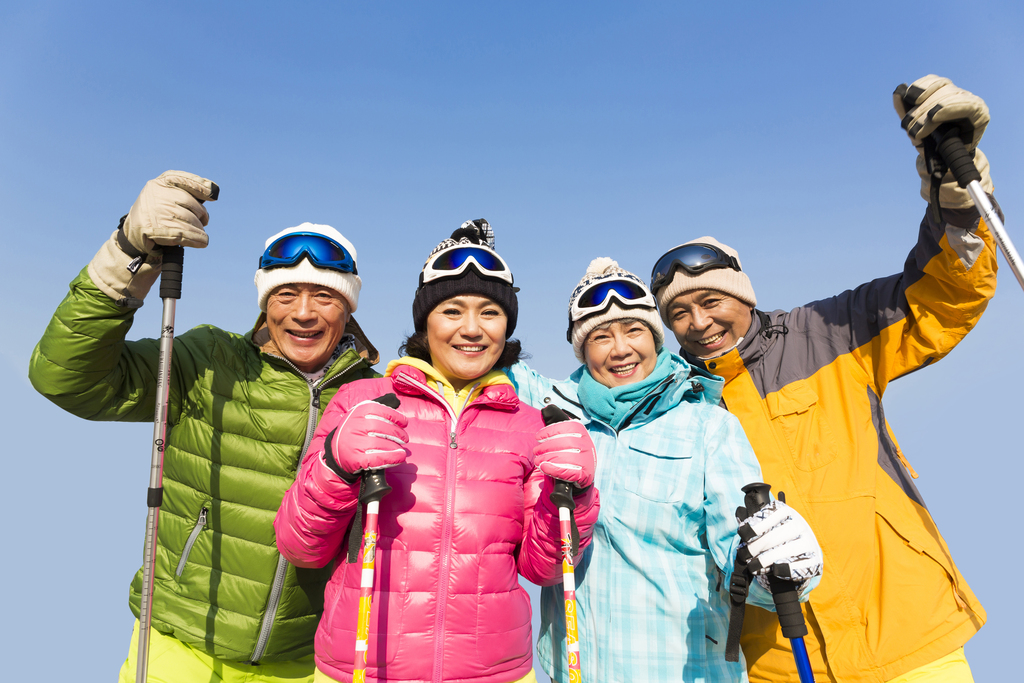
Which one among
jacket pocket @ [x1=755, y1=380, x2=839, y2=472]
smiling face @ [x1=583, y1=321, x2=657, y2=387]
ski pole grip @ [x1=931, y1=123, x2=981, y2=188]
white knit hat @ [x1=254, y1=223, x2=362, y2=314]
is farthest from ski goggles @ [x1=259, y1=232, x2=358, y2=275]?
ski pole grip @ [x1=931, y1=123, x2=981, y2=188]

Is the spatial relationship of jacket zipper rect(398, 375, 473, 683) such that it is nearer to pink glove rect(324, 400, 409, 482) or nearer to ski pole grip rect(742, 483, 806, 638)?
pink glove rect(324, 400, 409, 482)

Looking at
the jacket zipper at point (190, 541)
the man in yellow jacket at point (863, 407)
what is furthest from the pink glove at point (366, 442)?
the man in yellow jacket at point (863, 407)

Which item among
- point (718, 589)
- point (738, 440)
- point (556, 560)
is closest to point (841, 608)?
point (718, 589)

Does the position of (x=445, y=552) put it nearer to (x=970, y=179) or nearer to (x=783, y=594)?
(x=783, y=594)

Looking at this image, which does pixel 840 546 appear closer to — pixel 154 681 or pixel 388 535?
pixel 388 535

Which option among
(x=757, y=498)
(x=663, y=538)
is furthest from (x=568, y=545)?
(x=757, y=498)

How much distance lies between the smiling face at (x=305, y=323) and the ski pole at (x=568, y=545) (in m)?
1.88

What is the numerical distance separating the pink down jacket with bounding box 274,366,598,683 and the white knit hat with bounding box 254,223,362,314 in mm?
1308

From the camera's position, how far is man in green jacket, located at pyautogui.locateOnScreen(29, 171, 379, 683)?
3.34 metres

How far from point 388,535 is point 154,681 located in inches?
80.8

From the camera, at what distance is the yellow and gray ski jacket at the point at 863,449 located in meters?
3.36

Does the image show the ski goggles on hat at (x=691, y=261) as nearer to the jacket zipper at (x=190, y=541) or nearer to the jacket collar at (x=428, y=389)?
the jacket collar at (x=428, y=389)

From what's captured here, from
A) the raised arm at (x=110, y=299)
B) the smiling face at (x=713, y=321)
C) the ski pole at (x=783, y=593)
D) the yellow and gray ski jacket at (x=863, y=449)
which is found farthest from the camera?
the smiling face at (x=713, y=321)

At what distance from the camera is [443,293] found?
334 cm
